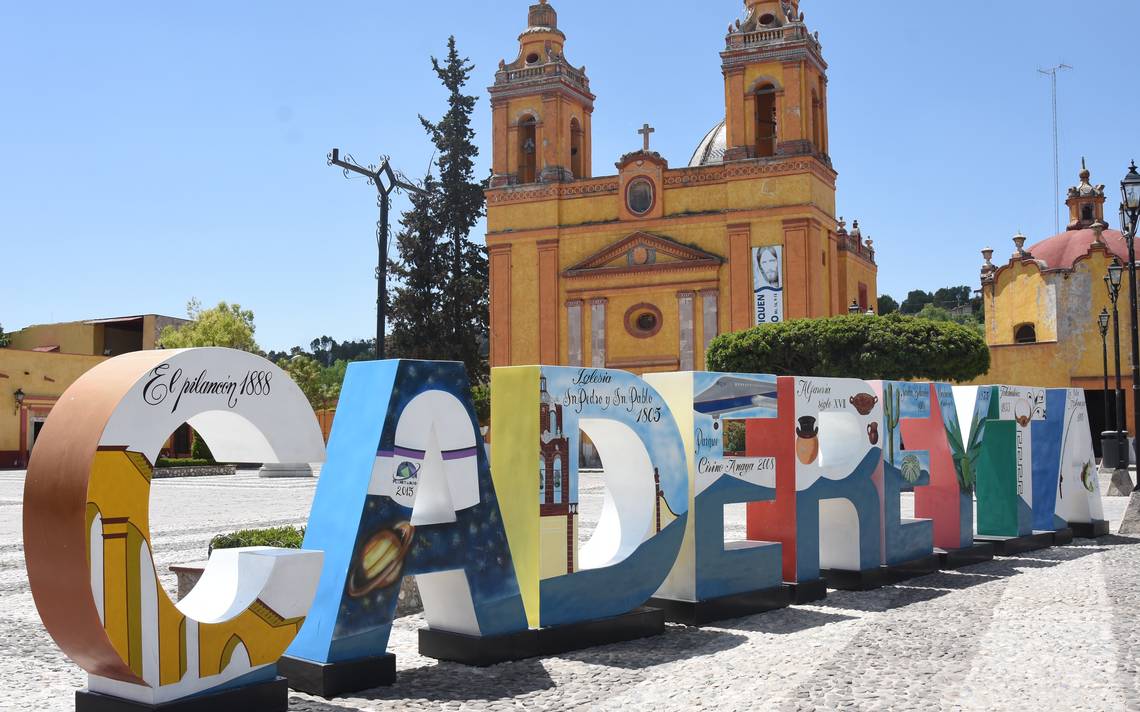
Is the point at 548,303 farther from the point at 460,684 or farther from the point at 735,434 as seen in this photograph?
the point at 460,684

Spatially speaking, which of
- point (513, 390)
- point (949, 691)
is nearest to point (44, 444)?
point (513, 390)

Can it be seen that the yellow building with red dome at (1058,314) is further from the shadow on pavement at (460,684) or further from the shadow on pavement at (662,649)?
the shadow on pavement at (460,684)

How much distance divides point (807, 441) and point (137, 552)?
6.70m

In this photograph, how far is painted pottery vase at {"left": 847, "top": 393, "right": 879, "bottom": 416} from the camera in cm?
1123

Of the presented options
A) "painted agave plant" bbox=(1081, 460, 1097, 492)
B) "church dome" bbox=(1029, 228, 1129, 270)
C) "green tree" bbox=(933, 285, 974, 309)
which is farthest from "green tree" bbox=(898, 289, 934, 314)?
"painted agave plant" bbox=(1081, 460, 1097, 492)

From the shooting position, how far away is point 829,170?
133 feet

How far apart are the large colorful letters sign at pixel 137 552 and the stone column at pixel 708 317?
34.5 metres

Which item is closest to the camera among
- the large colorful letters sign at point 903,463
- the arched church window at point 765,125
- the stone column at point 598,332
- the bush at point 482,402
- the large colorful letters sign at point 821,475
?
the large colorful letters sign at point 821,475

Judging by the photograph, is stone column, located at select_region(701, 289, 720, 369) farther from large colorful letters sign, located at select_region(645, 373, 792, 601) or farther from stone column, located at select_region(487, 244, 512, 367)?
Answer: large colorful letters sign, located at select_region(645, 373, 792, 601)

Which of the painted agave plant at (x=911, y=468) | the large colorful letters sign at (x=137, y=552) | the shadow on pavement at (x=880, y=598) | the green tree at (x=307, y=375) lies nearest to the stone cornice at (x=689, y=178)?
the green tree at (x=307, y=375)

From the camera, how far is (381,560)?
6.87m

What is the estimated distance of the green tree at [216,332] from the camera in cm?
5088

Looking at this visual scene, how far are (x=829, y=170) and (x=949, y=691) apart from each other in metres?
35.6

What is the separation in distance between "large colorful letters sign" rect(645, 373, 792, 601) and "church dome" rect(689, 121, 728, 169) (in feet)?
119
